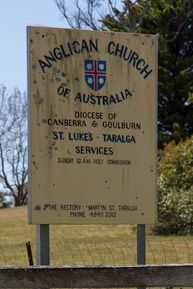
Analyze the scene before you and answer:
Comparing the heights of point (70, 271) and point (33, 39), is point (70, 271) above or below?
below

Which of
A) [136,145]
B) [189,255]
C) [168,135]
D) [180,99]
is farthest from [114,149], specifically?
[180,99]

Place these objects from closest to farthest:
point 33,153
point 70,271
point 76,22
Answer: point 70,271 < point 33,153 < point 76,22

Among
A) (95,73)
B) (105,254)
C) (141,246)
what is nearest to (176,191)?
(105,254)

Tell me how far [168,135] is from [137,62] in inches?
1194

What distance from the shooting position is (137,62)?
694 centimetres

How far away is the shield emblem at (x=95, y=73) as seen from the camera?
670 centimetres

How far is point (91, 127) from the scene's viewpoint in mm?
6684

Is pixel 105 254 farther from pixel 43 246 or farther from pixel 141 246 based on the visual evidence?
pixel 43 246

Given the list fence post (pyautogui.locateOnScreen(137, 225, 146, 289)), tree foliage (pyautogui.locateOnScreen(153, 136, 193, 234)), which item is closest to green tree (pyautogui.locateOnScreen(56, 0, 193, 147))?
tree foliage (pyautogui.locateOnScreen(153, 136, 193, 234))

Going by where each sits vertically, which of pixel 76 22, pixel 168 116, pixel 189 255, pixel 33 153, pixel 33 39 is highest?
pixel 76 22

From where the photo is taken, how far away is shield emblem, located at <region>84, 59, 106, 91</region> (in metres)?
6.70

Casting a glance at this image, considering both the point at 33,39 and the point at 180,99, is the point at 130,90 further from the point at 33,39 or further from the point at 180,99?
the point at 180,99

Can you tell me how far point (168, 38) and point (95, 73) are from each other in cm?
3504

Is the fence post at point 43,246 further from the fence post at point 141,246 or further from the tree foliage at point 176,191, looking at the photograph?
the tree foliage at point 176,191
